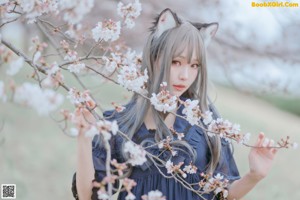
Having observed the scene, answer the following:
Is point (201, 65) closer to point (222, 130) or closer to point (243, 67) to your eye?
point (222, 130)

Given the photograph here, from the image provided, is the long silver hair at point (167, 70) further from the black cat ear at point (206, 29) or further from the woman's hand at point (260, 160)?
the woman's hand at point (260, 160)

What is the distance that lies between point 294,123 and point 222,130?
610 cm

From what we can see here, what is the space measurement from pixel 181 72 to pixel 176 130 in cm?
18

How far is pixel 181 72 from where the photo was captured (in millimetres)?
1600

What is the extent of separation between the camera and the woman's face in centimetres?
160

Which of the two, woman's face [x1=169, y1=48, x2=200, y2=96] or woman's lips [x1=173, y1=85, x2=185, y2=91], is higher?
woman's face [x1=169, y1=48, x2=200, y2=96]

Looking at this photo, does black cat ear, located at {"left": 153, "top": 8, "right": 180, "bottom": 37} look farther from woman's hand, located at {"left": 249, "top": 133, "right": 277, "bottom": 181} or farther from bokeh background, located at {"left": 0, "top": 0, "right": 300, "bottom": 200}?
bokeh background, located at {"left": 0, "top": 0, "right": 300, "bottom": 200}

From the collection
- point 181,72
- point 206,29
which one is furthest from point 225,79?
point 181,72

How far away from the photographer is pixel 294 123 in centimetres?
728

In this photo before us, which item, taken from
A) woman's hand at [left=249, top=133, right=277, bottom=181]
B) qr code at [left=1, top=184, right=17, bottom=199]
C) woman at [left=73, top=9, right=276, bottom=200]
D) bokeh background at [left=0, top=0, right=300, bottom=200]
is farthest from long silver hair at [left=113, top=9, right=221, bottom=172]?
bokeh background at [left=0, top=0, right=300, bottom=200]

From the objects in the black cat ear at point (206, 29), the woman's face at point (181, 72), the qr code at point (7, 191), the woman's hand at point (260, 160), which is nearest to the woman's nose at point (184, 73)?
the woman's face at point (181, 72)

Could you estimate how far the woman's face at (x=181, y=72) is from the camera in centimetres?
160

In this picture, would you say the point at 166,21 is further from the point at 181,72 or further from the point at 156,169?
the point at 156,169

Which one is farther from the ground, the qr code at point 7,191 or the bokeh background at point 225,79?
the bokeh background at point 225,79
